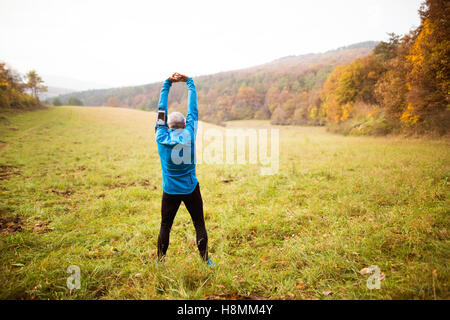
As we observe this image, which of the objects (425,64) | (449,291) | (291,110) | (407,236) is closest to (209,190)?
(407,236)

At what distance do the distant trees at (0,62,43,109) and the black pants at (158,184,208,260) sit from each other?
41.6 m

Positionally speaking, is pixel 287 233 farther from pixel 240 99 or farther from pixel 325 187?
pixel 240 99

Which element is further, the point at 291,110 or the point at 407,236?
the point at 291,110

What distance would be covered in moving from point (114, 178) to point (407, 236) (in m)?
10.7

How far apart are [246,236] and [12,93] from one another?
47135 mm

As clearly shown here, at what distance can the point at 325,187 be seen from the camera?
296 inches

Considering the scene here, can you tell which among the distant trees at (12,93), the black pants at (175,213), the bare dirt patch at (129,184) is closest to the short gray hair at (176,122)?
the black pants at (175,213)

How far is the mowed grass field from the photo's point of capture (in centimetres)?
306

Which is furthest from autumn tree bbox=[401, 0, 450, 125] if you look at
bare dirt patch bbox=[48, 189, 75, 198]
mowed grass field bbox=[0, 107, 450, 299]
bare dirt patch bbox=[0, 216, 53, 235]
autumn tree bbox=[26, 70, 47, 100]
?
autumn tree bbox=[26, 70, 47, 100]

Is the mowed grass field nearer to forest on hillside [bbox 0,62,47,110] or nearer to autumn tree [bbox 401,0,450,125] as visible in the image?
autumn tree [bbox 401,0,450,125]

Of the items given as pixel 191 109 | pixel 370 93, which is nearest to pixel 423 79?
pixel 191 109

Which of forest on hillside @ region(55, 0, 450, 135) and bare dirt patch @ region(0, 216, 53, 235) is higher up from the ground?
forest on hillside @ region(55, 0, 450, 135)

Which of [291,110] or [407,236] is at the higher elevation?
[291,110]
